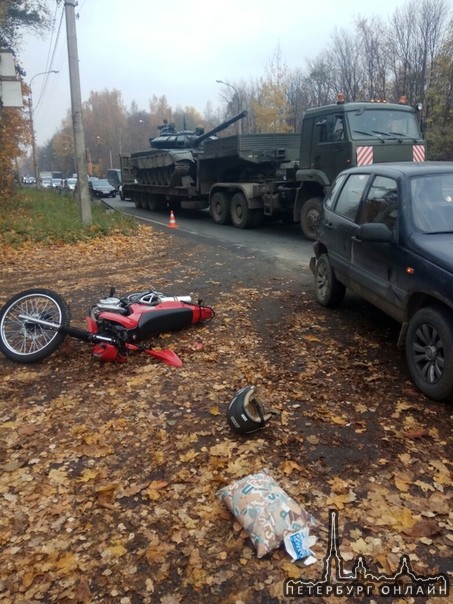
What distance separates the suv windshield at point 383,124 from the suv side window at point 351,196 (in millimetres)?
5198

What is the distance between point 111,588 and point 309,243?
34.5ft

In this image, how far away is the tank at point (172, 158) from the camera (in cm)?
1844

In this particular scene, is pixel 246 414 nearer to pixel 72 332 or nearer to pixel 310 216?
pixel 72 332

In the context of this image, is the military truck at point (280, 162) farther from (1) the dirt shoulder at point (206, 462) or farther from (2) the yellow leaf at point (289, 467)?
(2) the yellow leaf at point (289, 467)

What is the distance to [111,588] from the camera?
2.37 metres

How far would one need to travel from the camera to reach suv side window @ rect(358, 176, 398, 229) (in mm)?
4645

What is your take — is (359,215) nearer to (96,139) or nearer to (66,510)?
(66,510)

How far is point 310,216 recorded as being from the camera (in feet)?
40.0

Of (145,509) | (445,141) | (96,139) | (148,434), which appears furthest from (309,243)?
(96,139)

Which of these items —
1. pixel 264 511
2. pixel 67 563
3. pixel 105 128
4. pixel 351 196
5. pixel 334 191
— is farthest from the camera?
pixel 105 128

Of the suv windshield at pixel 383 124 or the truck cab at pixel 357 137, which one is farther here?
the suv windshield at pixel 383 124

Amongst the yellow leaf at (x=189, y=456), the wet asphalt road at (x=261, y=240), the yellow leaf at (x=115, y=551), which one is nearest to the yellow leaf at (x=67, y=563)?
the yellow leaf at (x=115, y=551)

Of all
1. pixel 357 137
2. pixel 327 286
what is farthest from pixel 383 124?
pixel 327 286

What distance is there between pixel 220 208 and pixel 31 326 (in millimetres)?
12238
